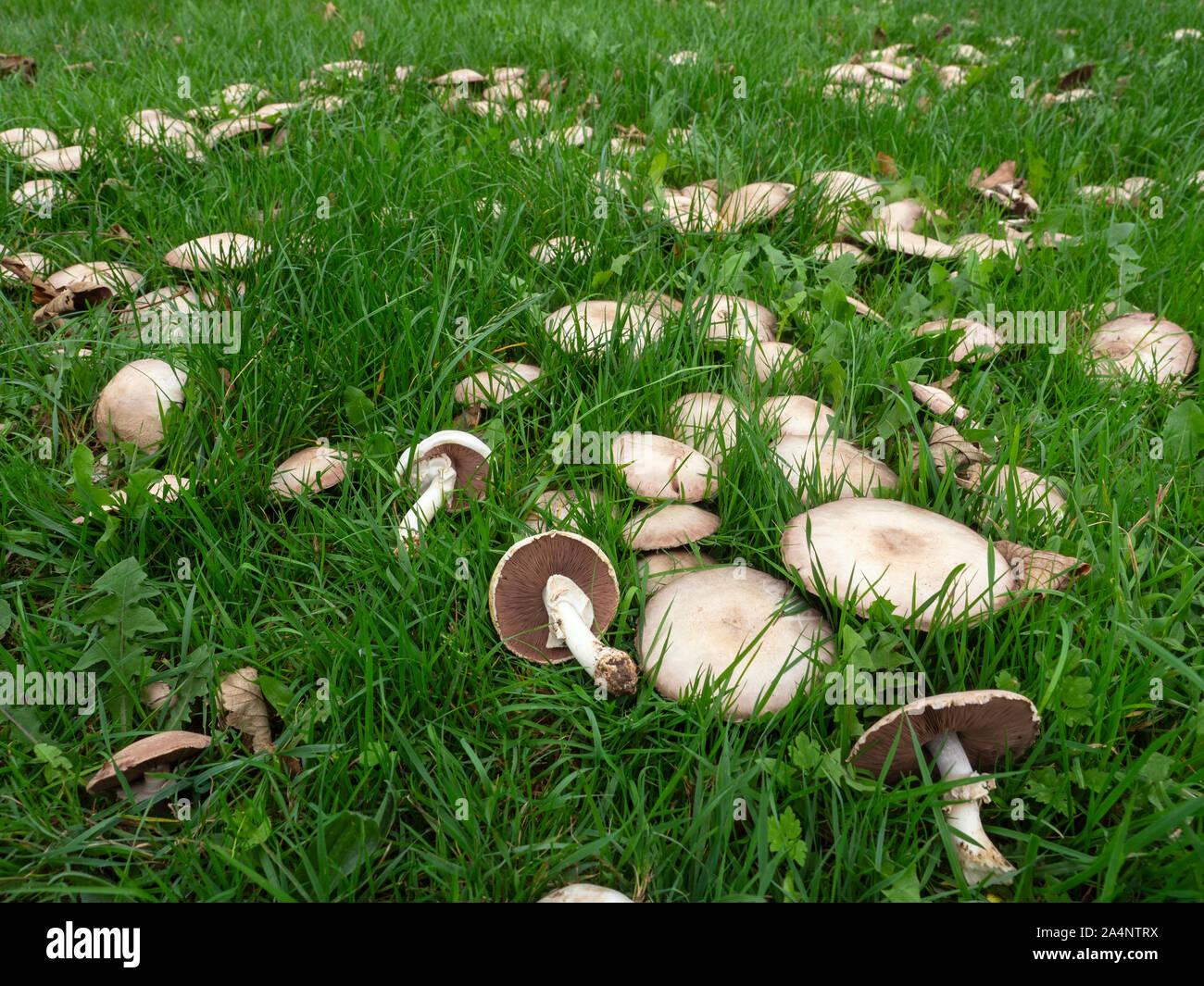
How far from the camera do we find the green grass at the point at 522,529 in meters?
1.89

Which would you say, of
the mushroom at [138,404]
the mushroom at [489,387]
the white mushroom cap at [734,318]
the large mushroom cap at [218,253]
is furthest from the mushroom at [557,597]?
A: the large mushroom cap at [218,253]

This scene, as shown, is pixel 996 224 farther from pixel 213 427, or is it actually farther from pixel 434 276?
pixel 213 427

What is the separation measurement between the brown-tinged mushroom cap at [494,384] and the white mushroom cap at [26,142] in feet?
9.96

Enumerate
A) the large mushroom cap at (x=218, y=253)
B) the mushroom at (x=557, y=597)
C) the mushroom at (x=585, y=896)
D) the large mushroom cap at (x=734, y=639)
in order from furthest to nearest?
the large mushroom cap at (x=218, y=253) → the mushroom at (x=557, y=597) → the large mushroom cap at (x=734, y=639) → the mushroom at (x=585, y=896)

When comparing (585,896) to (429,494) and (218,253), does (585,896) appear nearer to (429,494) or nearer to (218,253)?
(429,494)

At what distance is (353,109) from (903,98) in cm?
351

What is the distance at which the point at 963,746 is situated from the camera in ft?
7.00

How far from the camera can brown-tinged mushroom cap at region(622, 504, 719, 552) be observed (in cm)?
251

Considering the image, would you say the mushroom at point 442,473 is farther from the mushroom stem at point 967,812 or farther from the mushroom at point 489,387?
the mushroom stem at point 967,812

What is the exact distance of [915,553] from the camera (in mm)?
2316

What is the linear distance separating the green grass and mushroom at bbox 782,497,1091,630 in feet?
0.27

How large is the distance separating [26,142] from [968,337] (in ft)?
15.7
